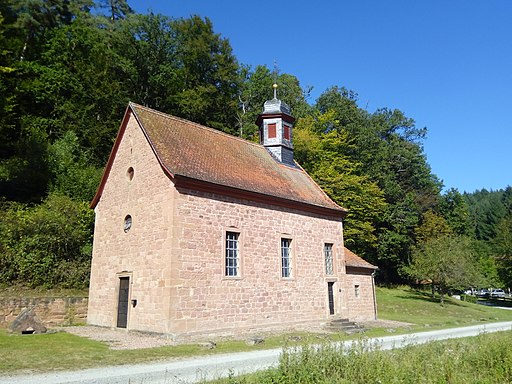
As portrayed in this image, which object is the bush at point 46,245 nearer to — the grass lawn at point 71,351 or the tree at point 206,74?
the grass lawn at point 71,351

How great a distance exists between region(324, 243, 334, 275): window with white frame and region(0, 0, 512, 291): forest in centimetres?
1201

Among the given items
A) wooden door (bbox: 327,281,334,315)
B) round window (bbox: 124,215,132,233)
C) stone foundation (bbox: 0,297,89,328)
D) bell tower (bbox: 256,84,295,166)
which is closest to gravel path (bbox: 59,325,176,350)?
stone foundation (bbox: 0,297,89,328)

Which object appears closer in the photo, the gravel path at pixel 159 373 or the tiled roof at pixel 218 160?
the gravel path at pixel 159 373

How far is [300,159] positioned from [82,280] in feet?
70.4

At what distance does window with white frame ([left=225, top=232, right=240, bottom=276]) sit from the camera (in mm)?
16375

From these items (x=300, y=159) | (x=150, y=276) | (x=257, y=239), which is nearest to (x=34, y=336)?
(x=150, y=276)

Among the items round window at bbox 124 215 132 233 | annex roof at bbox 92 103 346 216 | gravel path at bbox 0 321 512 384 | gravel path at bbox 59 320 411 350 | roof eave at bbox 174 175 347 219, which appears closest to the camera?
gravel path at bbox 0 321 512 384

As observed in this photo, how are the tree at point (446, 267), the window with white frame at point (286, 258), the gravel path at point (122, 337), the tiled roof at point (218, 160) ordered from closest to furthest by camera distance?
1. the gravel path at point (122, 337)
2. the tiled roof at point (218, 160)
3. the window with white frame at point (286, 258)
4. the tree at point (446, 267)

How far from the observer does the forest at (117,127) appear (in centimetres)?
2095

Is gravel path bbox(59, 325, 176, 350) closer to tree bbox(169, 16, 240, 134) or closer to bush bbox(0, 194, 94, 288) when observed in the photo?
bush bbox(0, 194, 94, 288)

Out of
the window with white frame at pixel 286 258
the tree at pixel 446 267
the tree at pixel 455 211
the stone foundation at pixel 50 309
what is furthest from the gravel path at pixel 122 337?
the tree at pixel 455 211

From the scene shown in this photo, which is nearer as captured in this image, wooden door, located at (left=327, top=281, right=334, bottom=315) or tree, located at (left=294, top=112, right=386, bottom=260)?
wooden door, located at (left=327, top=281, right=334, bottom=315)

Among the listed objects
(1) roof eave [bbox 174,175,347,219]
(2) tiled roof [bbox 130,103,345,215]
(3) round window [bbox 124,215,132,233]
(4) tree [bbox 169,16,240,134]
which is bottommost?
(3) round window [bbox 124,215,132,233]

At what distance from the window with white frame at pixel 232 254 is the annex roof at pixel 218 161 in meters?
1.99
